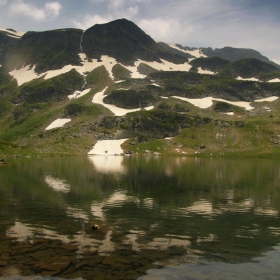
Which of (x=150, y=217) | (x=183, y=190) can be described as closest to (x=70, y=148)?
(x=183, y=190)

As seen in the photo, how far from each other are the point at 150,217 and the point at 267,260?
14918 millimetres

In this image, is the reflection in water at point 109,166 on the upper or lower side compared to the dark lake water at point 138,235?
upper

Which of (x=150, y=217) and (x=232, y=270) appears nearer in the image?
(x=232, y=270)

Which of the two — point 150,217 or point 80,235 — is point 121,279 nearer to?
point 80,235

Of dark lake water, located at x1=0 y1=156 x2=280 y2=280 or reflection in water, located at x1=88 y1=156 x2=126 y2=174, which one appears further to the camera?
reflection in water, located at x1=88 y1=156 x2=126 y2=174

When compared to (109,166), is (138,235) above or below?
below

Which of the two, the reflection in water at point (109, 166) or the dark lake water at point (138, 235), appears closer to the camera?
the dark lake water at point (138, 235)

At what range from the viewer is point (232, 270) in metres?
20.3

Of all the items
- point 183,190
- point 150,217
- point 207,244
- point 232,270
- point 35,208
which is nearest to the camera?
point 232,270

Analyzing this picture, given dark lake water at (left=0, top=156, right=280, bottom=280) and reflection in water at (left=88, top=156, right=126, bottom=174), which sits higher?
reflection in water at (left=88, top=156, right=126, bottom=174)

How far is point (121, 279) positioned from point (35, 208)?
23.5 metres

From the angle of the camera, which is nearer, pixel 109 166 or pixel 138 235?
pixel 138 235

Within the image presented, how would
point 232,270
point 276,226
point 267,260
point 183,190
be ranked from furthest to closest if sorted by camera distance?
point 183,190 → point 276,226 → point 267,260 → point 232,270

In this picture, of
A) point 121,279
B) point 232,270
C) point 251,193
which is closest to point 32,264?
point 121,279
